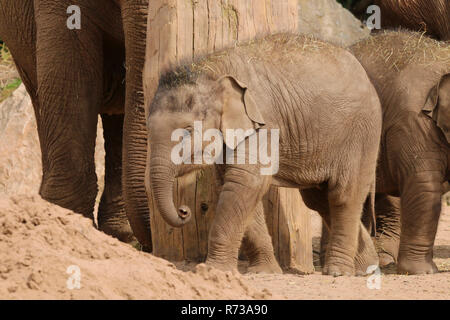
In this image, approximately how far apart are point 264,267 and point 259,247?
115 mm

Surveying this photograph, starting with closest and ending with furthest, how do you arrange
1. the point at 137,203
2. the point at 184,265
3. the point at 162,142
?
the point at 162,142
the point at 184,265
the point at 137,203

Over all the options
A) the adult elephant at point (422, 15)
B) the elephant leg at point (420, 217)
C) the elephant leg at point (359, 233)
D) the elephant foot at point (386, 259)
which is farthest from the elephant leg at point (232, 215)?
the adult elephant at point (422, 15)

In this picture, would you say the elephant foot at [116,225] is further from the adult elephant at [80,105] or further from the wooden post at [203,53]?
the wooden post at [203,53]

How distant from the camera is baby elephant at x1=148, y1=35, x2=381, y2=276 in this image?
5363mm

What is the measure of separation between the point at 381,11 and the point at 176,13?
274 cm

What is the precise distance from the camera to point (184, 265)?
20.1ft

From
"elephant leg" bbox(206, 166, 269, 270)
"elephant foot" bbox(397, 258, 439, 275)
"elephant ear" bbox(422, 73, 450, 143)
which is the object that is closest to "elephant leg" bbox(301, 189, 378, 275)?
"elephant foot" bbox(397, 258, 439, 275)

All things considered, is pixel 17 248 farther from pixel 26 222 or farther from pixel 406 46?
pixel 406 46

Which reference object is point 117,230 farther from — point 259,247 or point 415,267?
point 415,267

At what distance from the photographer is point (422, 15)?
791cm

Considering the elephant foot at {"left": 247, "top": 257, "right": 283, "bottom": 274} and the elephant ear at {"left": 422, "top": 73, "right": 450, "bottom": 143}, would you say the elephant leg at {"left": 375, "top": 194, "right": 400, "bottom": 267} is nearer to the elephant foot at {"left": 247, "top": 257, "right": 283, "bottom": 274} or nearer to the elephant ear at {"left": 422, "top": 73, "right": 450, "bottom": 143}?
the elephant ear at {"left": 422, "top": 73, "right": 450, "bottom": 143}

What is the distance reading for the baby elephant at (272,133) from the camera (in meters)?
5.36

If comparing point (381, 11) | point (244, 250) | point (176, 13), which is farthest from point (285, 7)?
point (381, 11)

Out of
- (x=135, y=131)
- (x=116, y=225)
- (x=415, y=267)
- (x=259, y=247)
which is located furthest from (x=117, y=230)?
(x=415, y=267)
